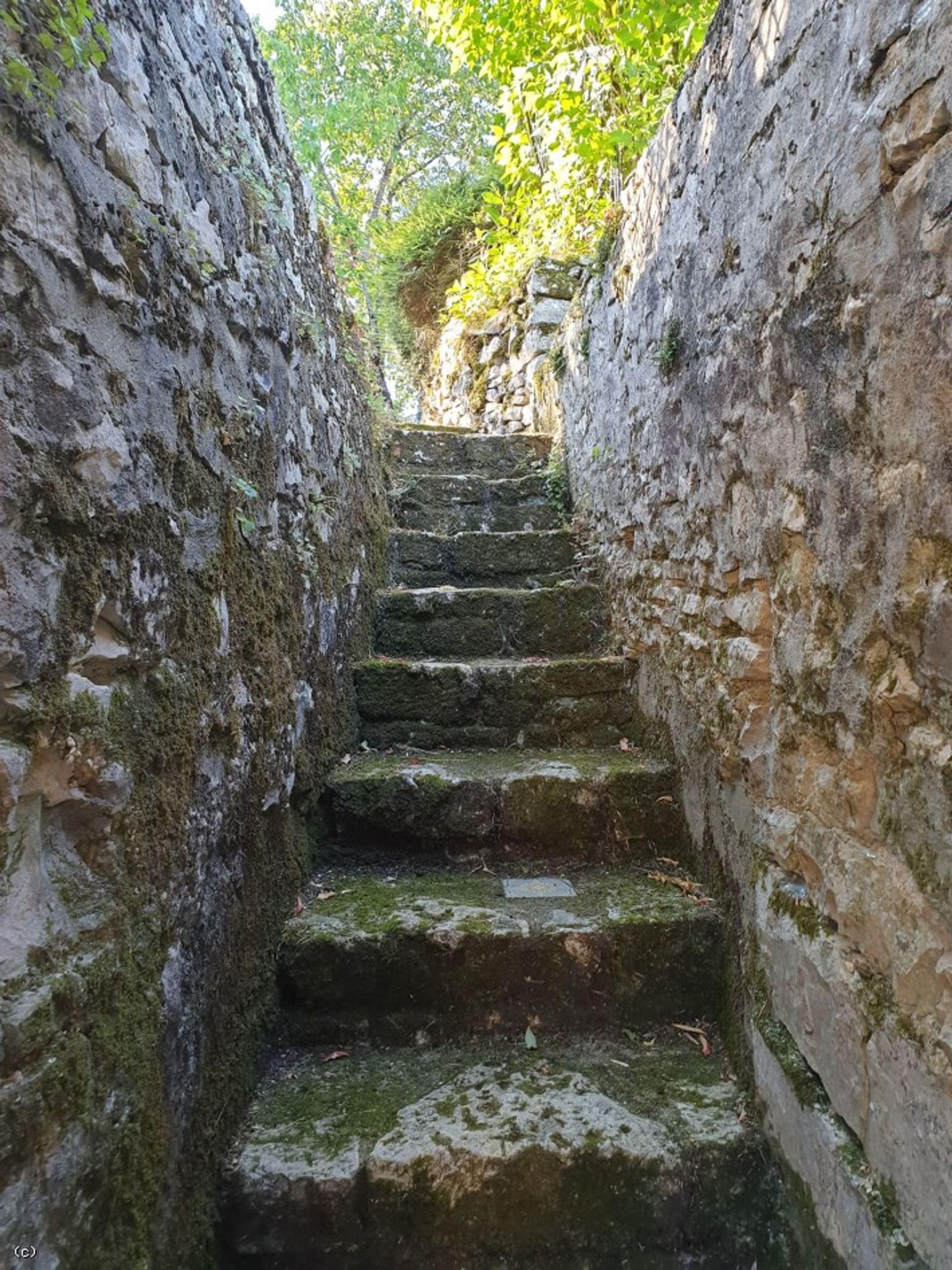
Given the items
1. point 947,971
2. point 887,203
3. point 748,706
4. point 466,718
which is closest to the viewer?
point 947,971

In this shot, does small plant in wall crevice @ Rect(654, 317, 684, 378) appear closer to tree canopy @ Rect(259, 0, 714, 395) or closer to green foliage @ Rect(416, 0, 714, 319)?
green foliage @ Rect(416, 0, 714, 319)

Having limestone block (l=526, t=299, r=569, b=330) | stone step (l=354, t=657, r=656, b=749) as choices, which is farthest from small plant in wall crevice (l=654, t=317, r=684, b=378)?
limestone block (l=526, t=299, r=569, b=330)

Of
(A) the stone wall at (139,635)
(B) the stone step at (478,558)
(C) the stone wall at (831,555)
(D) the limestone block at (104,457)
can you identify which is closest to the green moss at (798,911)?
(C) the stone wall at (831,555)

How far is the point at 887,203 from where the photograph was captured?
1035 mm

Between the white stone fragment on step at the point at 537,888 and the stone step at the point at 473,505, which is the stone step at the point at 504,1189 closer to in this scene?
the white stone fragment on step at the point at 537,888

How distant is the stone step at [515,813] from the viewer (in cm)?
215

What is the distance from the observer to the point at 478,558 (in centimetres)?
345

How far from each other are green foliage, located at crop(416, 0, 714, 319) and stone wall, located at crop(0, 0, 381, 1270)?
220 cm

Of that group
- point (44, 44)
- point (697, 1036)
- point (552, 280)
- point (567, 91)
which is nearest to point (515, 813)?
point (697, 1036)

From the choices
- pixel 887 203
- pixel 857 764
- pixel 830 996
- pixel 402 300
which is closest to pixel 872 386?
pixel 887 203

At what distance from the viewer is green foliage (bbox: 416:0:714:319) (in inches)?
130

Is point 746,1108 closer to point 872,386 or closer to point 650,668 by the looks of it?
point 650,668

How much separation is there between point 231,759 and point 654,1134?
1128mm

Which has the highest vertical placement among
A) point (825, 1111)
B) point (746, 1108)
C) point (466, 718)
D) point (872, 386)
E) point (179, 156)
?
point (179, 156)
